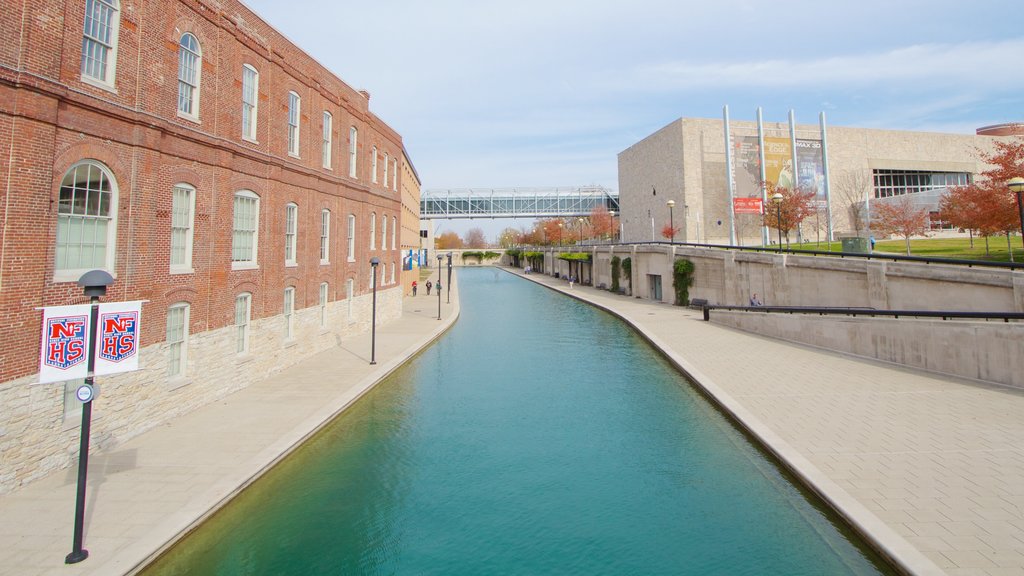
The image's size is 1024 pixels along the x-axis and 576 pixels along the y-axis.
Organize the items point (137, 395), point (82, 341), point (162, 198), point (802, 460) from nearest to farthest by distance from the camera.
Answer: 1. point (82, 341)
2. point (802, 460)
3. point (137, 395)
4. point (162, 198)

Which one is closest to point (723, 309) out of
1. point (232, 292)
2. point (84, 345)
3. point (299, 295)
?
point (299, 295)

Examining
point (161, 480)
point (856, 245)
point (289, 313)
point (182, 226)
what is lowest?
point (161, 480)

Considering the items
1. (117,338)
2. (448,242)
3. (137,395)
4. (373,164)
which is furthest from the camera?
(448,242)

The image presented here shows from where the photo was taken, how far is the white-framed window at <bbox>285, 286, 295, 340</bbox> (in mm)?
17359

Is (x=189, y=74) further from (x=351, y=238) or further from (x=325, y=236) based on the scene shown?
(x=351, y=238)

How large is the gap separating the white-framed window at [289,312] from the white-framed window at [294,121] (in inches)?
196

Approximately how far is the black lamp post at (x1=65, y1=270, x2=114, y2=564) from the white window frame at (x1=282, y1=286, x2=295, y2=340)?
36.8 feet

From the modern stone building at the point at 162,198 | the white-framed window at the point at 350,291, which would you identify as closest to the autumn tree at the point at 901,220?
the white-framed window at the point at 350,291

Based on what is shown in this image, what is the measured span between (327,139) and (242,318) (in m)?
8.97

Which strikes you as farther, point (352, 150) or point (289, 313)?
point (352, 150)

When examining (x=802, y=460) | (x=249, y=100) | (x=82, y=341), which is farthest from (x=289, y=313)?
(x=802, y=460)

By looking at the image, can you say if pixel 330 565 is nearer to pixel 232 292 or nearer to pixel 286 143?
pixel 232 292

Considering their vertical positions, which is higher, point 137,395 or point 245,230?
point 245,230

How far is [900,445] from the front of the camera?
9.20 metres
